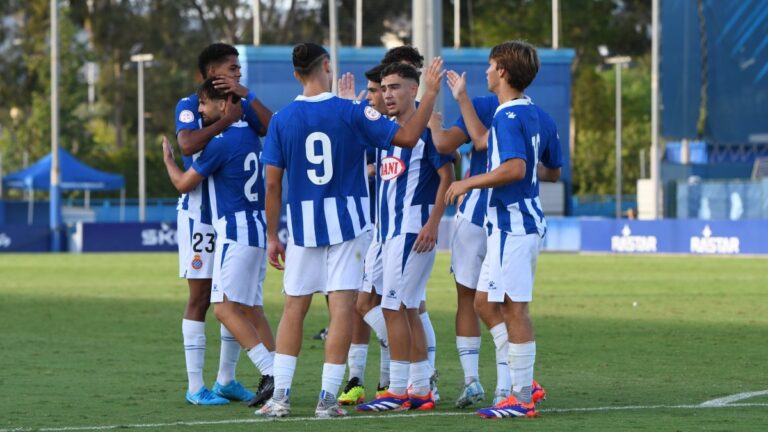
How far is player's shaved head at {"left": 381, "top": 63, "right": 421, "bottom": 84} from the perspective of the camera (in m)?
10.2

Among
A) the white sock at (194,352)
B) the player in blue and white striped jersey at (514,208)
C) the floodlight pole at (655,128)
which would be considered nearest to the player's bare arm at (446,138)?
the player in blue and white striped jersey at (514,208)

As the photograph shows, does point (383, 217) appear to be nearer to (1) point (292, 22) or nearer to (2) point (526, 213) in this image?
(2) point (526, 213)

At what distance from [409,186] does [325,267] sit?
0.96 meters

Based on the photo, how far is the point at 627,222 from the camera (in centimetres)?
4281

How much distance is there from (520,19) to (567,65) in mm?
17580

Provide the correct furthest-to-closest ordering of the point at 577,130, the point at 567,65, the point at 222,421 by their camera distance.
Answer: the point at 577,130, the point at 567,65, the point at 222,421

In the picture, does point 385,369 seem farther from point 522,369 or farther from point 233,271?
point 522,369

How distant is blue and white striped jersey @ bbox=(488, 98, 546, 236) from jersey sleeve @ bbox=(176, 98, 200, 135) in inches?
85.0

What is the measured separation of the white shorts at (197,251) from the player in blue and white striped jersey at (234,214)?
0.66 ft

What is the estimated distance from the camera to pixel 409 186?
10430 millimetres

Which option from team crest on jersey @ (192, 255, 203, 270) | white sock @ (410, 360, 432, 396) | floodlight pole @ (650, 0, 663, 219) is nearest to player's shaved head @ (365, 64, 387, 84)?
team crest on jersey @ (192, 255, 203, 270)

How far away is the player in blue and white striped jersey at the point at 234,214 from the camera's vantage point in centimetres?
1056

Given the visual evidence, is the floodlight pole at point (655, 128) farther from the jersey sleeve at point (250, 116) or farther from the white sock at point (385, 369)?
the jersey sleeve at point (250, 116)

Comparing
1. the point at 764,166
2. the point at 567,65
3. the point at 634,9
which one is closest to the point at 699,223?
the point at 764,166
